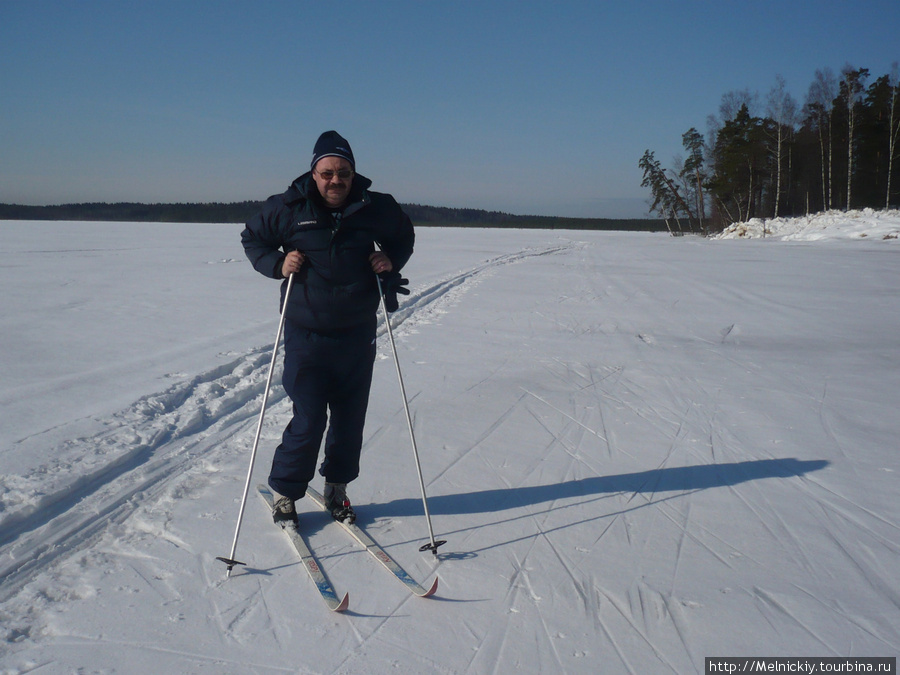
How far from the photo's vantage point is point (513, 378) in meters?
6.33

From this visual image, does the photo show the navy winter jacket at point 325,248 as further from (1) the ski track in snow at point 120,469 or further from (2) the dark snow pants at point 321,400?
(1) the ski track in snow at point 120,469

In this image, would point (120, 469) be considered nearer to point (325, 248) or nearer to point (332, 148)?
point (325, 248)

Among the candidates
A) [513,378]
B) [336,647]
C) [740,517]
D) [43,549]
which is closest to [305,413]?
[336,647]

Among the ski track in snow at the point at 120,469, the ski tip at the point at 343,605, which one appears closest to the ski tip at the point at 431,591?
the ski tip at the point at 343,605

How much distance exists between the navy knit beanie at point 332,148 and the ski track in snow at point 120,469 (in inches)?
78.0

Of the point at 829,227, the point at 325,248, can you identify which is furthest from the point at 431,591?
the point at 829,227

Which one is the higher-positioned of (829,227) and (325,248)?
(829,227)

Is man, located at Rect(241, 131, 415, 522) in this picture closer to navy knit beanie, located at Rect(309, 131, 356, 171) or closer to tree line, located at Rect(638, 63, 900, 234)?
navy knit beanie, located at Rect(309, 131, 356, 171)

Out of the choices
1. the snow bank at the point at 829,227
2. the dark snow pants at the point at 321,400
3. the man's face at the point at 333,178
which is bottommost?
the dark snow pants at the point at 321,400

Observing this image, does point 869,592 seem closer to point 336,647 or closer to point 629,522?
point 629,522

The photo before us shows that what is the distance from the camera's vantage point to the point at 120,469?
12.7 feet

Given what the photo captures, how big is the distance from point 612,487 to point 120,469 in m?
2.99

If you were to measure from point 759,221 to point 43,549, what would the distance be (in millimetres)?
43867

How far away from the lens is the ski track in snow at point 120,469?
300cm
